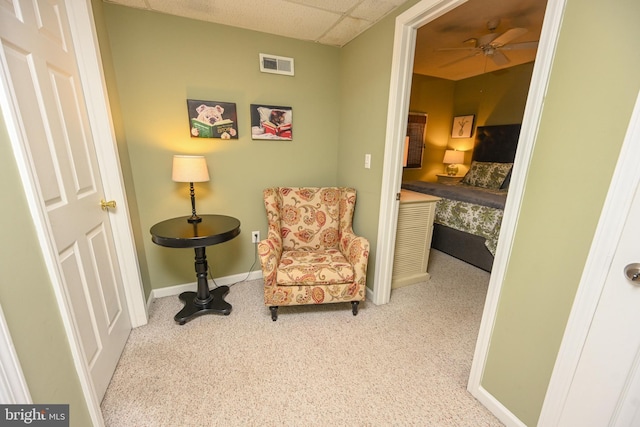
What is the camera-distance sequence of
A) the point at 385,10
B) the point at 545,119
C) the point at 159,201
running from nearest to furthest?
the point at 545,119, the point at 385,10, the point at 159,201

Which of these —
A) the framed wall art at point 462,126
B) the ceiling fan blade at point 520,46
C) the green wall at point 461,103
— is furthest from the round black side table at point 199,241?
the framed wall art at point 462,126

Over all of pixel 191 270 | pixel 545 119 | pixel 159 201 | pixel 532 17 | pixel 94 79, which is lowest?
pixel 191 270

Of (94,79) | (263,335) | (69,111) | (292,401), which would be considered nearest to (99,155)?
(69,111)

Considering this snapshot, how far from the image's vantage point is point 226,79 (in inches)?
80.8

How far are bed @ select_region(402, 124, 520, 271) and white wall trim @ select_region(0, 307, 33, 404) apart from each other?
10.5 ft

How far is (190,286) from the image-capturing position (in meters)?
2.30

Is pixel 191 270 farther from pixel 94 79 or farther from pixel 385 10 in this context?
pixel 385 10

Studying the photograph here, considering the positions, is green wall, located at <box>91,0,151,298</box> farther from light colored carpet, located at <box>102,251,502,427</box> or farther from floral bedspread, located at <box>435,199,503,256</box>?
floral bedspread, located at <box>435,199,503,256</box>

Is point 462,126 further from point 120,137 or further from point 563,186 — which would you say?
point 120,137

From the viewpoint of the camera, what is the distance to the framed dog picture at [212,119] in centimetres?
201

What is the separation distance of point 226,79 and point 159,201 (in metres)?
1.13

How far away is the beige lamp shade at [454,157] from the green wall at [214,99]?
3.20 metres

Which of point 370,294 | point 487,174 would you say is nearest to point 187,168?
point 370,294

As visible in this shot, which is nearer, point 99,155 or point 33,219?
point 33,219
